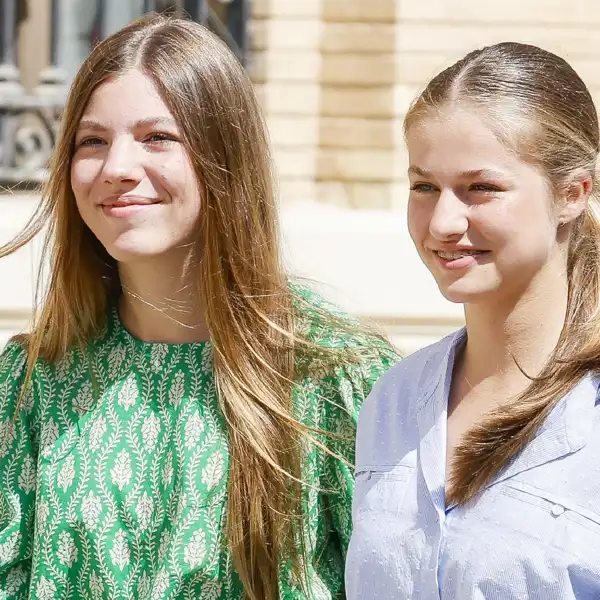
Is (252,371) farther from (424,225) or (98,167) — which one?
(424,225)

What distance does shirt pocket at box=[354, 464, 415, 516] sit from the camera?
67.9 inches

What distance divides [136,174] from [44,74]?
294 centimetres

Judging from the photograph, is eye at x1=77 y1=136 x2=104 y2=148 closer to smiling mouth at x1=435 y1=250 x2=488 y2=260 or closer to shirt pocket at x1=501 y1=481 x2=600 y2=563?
smiling mouth at x1=435 y1=250 x2=488 y2=260

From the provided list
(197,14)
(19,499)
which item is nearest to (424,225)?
(19,499)

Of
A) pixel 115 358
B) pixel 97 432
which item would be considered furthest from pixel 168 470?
pixel 115 358

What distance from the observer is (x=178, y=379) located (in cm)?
228

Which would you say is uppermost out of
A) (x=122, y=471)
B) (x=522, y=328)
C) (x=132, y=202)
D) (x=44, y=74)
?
(x=44, y=74)

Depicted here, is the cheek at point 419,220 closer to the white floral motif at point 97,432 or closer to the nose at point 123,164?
the nose at point 123,164

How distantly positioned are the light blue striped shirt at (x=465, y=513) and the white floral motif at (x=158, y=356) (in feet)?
1.86

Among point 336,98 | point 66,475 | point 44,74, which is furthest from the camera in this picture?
point 44,74

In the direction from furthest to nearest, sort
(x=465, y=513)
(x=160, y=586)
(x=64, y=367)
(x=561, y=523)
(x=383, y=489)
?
(x=64, y=367), (x=160, y=586), (x=383, y=489), (x=465, y=513), (x=561, y=523)

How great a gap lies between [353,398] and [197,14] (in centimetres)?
291

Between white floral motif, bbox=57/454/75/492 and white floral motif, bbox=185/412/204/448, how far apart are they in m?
0.20

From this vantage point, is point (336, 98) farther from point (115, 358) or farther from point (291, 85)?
point (115, 358)
